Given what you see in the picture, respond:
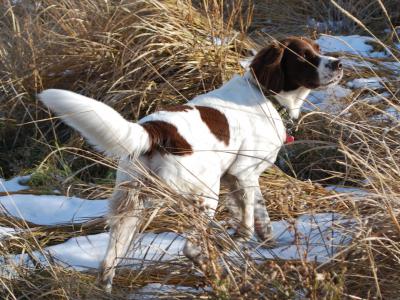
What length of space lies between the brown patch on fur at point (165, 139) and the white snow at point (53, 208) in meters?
1.02

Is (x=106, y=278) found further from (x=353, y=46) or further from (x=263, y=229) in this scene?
(x=353, y=46)

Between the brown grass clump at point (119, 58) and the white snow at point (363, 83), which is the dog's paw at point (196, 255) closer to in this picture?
the brown grass clump at point (119, 58)

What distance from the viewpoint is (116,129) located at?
308 cm

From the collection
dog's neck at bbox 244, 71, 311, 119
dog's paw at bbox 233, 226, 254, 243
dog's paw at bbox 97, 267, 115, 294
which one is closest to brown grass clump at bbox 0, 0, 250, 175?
dog's neck at bbox 244, 71, 311, 119

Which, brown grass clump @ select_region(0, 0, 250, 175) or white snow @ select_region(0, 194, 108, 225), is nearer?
white snow @ select_region(0, 194, 108, 225)

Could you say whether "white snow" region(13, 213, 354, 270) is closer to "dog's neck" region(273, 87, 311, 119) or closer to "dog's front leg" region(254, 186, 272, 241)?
"dog's front leg" region(254, 186, 272, 241)

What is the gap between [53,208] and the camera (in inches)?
178

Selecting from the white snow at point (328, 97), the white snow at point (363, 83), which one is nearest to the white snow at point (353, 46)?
the white snow at point (363, 83)

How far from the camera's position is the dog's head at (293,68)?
4039 millimetres

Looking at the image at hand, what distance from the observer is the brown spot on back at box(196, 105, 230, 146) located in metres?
3.65

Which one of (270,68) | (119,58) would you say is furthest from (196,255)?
(119,58)

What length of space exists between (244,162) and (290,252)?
0.62 meters

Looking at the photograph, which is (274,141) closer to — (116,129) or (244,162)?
(244,162)

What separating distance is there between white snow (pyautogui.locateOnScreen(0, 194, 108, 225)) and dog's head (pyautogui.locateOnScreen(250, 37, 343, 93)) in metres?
1.13
